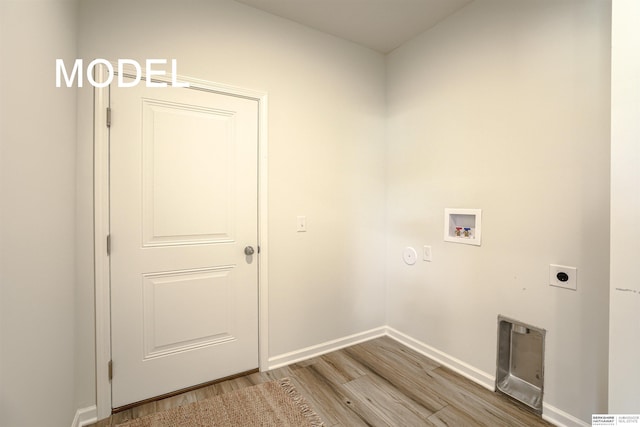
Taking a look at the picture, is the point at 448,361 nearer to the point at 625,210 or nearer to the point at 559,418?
the point at 559,418

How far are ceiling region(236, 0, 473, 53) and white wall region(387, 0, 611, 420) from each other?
0.42ft

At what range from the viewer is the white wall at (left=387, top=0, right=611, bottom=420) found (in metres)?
1.48

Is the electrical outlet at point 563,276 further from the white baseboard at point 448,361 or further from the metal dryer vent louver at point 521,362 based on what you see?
the white baseboard at point 448,361

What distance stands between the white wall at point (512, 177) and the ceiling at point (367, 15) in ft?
0.42

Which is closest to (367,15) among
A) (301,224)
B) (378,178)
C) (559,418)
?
(378,178)

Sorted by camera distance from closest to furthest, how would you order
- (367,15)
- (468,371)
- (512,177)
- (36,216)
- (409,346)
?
1. (36,216)
2. (512,177)
3. (468,371)
4. (367,15)
5. (409,346)

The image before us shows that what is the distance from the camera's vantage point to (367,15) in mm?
2160

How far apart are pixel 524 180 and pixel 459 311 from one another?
3.42 feet

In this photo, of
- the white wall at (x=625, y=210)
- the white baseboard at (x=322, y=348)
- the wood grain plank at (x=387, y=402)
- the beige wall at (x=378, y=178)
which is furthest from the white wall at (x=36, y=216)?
the white wall at (x=625, y=210)

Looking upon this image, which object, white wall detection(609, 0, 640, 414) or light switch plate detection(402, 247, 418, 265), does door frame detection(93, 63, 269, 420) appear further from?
white wall detection(609, 0, 640, 414)

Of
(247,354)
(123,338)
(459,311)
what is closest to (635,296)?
(459,311)

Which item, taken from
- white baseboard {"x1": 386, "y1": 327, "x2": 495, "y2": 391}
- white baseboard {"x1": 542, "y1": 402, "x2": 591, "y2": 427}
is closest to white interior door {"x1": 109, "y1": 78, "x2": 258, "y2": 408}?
white baseboard {"x1": 386, "y1": 327, "x2": 495, "y2": 391}

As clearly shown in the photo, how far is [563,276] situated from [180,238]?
2.34 metres

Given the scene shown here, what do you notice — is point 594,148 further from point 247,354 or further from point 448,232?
point 247,354
